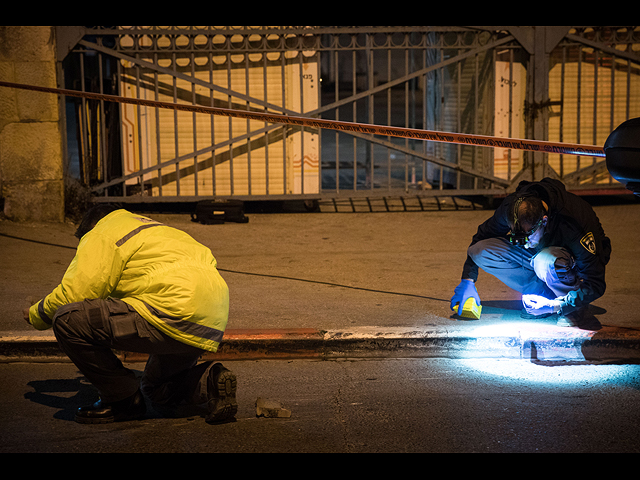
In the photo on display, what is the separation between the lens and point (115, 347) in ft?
12.0

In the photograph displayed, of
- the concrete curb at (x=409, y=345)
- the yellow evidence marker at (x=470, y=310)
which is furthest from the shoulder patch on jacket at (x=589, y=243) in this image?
the yellow evidence marker at (x=470, y=310)

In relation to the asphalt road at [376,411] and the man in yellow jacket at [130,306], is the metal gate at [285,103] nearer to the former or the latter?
the asphalt road at [376,411]

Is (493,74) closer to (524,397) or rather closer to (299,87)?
(299,87)

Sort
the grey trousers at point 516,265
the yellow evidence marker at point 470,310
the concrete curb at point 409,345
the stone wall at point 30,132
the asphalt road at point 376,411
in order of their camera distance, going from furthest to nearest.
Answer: the stone wall at point 30,132
the yellow evidence marker at point 470,310
the grey trousers at point 516,265
the concrete curb at point 409,345
the asphalt road at point 376,411

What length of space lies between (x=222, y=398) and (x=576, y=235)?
8.80 feet

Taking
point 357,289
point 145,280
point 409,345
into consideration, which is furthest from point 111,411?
point 357,289

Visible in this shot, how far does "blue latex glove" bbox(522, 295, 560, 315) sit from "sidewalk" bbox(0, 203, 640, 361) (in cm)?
9

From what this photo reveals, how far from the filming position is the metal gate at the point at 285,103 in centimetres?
936

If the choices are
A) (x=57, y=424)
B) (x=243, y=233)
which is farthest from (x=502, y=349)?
(x=243, y=233)

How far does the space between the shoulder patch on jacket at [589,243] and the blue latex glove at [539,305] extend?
45 cm

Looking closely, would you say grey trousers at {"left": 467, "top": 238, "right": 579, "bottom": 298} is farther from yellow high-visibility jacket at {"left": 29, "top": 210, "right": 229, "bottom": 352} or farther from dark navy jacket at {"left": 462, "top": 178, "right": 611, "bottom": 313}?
yellow high-visibility jacket at {"left": 29, "top": 210, "right": 229, "bottom": 352}

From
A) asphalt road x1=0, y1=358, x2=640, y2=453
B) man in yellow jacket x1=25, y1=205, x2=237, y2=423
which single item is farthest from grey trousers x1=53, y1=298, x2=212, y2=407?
asphalt road x1=0, y1=358, x2=640, y2=453

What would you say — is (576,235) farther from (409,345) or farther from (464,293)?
(409,345)

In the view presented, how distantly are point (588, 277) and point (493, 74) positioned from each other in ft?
18.6
